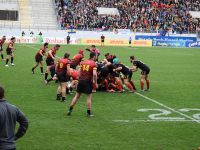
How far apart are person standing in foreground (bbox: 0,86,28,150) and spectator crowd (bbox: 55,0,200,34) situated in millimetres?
50566

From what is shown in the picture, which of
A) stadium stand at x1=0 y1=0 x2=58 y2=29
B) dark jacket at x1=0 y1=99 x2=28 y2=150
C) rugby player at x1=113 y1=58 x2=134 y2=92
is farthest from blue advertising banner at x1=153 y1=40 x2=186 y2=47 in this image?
dark jacket at x1=0 y1=99 x2=28 y2=150

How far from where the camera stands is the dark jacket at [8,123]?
6459mm

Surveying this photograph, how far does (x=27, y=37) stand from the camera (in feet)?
171

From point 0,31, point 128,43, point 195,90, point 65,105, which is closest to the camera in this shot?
point 65,105

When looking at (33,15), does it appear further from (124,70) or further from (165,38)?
(124,70)

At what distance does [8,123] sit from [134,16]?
5745 cm

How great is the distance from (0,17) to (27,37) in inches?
290

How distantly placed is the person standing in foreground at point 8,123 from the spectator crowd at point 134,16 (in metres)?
50.6

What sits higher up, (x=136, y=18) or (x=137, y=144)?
(x=136, y=18)

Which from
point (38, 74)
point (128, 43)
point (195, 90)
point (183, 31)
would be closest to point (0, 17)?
point (128, 43)

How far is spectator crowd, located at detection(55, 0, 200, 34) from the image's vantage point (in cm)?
5931

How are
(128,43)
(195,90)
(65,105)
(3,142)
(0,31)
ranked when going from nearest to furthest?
(3,142), (65,105), (195,90), (0,31), (128,43)

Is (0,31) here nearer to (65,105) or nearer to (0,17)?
(0,17)

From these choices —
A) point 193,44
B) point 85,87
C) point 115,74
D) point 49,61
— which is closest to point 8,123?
point 85,87
